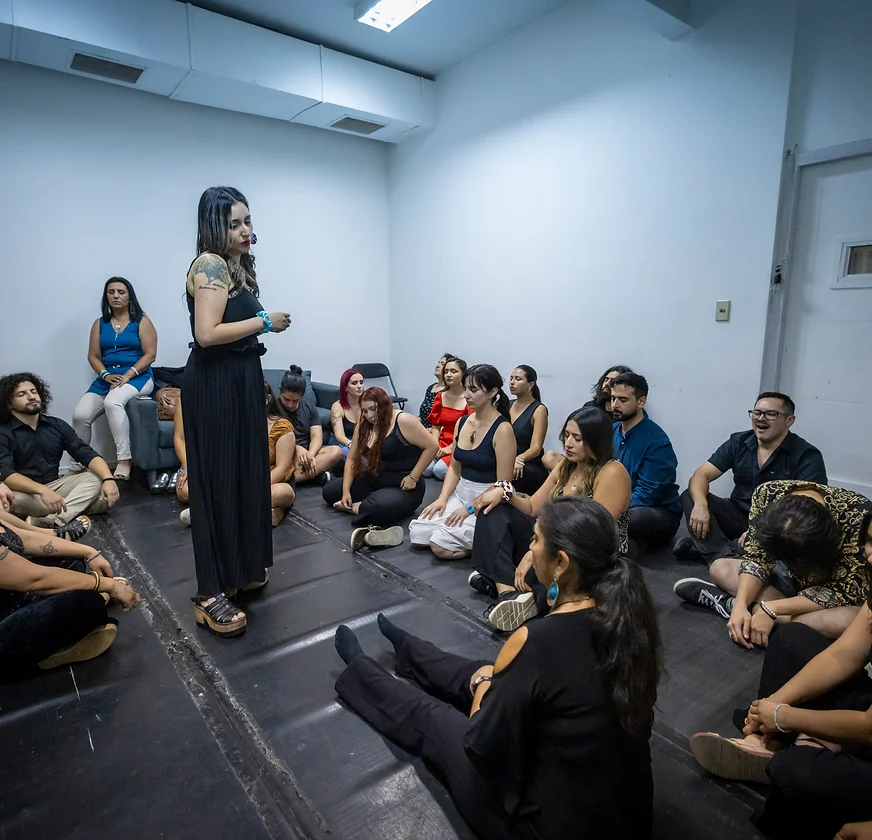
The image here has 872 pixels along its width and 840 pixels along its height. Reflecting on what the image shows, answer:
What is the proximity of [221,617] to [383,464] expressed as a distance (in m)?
1.52

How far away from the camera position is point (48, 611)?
6.13 feet

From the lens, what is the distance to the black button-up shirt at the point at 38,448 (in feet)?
10.2

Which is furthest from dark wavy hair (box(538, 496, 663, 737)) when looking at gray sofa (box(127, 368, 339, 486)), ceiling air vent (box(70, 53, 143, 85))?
ceiling air vent (box(70, 53, 143, 85))

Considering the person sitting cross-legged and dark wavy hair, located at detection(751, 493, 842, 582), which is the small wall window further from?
dark wavy hair, located at detection(751, 493, 842, 582)

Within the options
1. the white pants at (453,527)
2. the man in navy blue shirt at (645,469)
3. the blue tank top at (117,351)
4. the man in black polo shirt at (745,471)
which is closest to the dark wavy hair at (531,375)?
the man in navy blue shirt at (645,469)

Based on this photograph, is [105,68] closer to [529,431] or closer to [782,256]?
[529,431]

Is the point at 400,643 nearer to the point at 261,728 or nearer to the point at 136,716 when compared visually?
the point at 261,728

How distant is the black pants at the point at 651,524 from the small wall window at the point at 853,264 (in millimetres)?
1513

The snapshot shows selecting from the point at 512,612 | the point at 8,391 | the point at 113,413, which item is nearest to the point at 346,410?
the point at 113,413

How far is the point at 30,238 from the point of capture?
13.8ft

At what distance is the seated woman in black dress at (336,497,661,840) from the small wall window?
8.72 ft

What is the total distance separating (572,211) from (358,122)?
2.28 meters

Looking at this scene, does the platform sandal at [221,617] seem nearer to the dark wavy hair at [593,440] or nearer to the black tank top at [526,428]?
the dark wavy hair at [593,440]

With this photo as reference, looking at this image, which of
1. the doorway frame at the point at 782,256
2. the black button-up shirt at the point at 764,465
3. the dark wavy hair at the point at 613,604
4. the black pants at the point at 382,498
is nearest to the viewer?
the dark wavy hair at the point at 613,604
